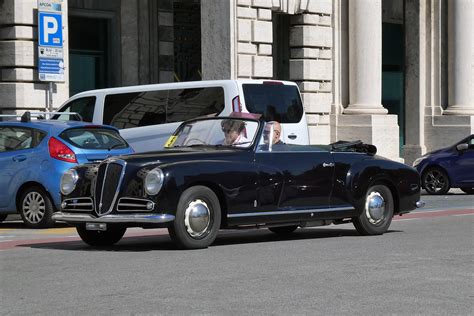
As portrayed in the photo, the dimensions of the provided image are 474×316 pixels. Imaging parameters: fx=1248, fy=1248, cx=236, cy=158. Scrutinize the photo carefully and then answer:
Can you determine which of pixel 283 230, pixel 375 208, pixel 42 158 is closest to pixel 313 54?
pixel 42 158

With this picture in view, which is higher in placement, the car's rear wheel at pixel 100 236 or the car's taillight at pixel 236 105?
the car's taillight at pixel 236 105

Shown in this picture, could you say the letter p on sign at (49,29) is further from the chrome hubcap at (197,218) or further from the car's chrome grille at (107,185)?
the chrome hubcap at (197,218)

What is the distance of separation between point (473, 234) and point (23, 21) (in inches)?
492

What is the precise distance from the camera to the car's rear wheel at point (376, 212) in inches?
589

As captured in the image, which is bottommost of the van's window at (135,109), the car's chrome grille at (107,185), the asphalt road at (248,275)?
the asphalt road at (248,275)

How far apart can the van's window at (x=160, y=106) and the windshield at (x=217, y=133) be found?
22.9 feet

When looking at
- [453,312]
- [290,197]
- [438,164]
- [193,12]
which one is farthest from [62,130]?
[193,12]

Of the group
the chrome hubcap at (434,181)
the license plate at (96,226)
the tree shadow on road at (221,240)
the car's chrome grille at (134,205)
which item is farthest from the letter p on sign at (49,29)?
the car's chrome grille at (134,205)

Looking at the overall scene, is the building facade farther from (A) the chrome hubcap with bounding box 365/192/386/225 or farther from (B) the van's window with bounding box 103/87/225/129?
(A) the chrome hubcap with bounding box 365/192/386/225

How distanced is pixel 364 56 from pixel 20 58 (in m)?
10.5

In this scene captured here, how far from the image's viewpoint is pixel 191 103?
71.5 ft

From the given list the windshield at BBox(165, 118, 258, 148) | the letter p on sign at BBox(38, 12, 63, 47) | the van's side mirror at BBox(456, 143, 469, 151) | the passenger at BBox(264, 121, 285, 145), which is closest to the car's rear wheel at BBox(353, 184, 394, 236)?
the passenger at BBox(264, 121, 285, 145)

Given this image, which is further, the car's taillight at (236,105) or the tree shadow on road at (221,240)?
the car's taillight at (236,105)

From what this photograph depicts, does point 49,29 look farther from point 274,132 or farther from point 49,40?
point 274,132
